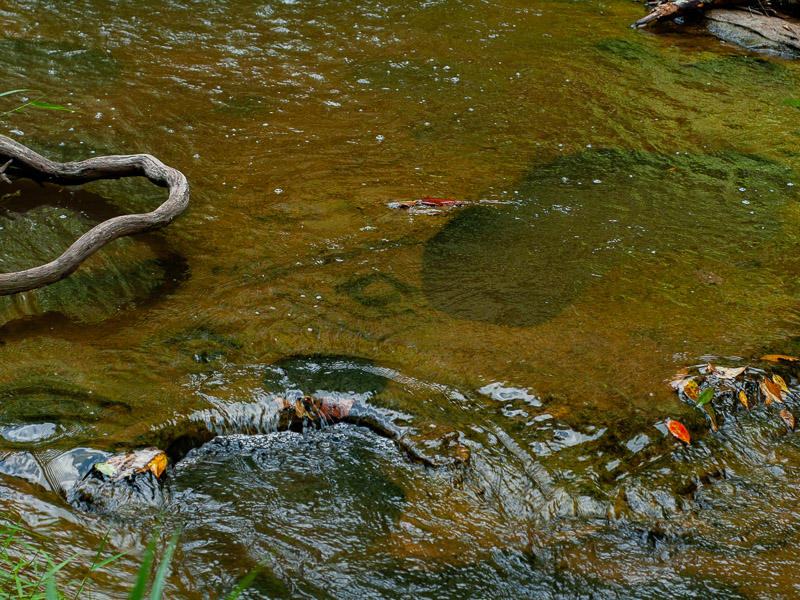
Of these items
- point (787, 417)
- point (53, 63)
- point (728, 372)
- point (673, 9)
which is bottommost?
point (787, 417)

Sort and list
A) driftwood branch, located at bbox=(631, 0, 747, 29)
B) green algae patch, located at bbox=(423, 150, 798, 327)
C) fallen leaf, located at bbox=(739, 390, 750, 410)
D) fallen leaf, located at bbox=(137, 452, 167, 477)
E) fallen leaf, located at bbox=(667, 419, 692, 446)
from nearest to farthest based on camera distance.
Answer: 1. fallen leaf, located at bbox=(137, 452, 167, 477)
2. fallen leaf, located at bbox=(667, 419, 692, 446)
3. fallen leaf, located at bbox=(739, 390, 750, 410)
4. green algae patch, located at bbox=(423, 150, 798, 327)
5. driftwood branch, located at bbox=(631, 0, 747, 29)

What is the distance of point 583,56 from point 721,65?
161 centimetres

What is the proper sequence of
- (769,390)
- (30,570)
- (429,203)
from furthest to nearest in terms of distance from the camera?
(429,203) → (769,390) → (30,570)

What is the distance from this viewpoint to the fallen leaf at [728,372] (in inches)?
137

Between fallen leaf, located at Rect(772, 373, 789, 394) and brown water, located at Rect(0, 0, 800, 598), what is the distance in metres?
0.07

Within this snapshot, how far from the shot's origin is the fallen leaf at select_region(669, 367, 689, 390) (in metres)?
3.44

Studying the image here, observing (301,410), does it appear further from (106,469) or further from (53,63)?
(53,63)

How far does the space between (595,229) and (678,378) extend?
5.16 ft

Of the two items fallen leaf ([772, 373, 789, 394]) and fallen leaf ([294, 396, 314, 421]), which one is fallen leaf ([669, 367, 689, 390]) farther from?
fallen leaf ([294, 396, 314, 421])

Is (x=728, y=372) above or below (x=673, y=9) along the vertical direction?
below

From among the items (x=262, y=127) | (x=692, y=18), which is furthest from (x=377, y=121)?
(x=692, y=18)

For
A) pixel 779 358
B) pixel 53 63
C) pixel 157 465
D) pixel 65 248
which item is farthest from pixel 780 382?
pixel 53 63

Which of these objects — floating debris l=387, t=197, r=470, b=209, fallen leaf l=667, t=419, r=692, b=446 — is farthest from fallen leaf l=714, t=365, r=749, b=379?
floating debris l=387, t=197, r=470, b=209

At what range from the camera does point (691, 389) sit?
11.2ft
